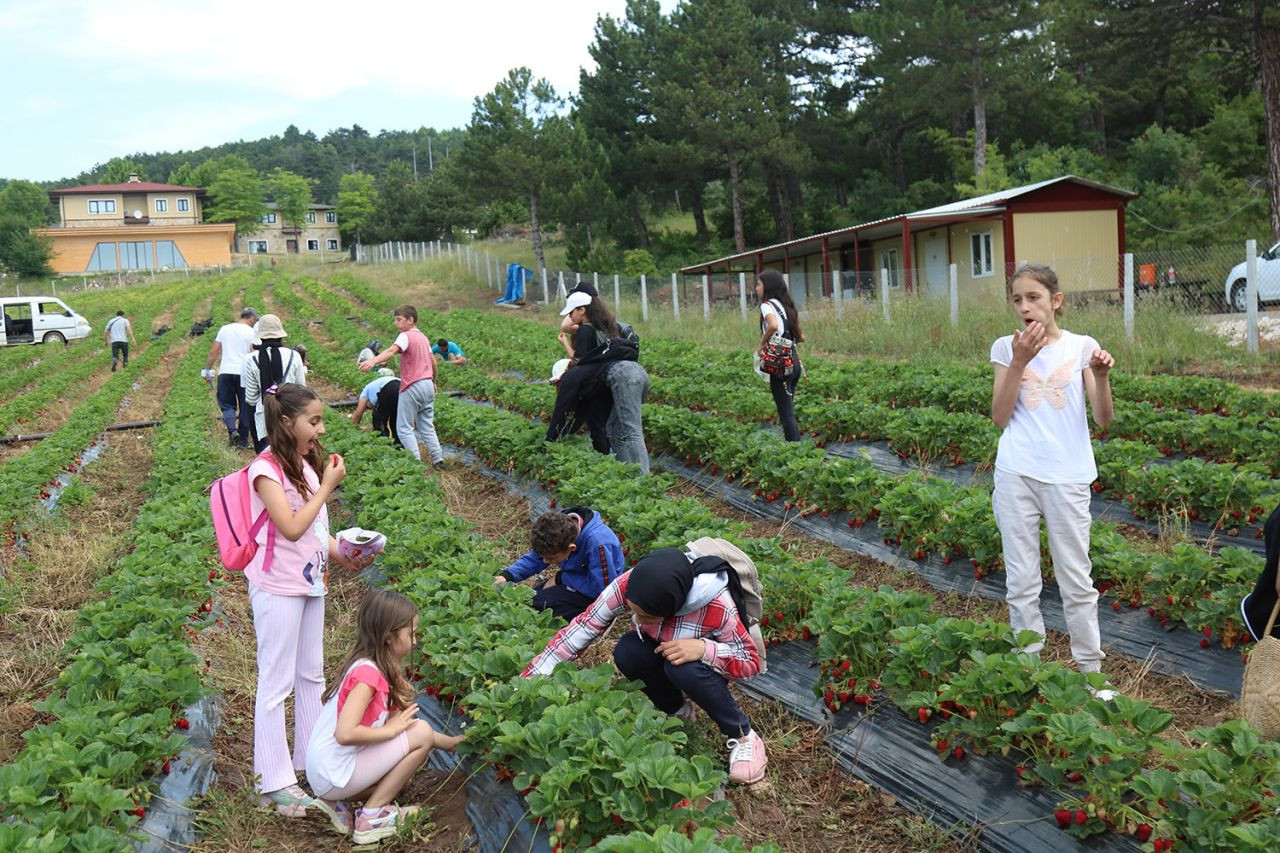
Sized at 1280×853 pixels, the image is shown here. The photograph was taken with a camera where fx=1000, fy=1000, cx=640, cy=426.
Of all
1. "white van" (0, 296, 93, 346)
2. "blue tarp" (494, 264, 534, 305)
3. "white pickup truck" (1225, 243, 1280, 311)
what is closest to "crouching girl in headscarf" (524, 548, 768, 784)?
"white pickup truck" (1225, 243, 1280, 311)

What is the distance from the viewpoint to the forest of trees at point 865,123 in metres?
29.7

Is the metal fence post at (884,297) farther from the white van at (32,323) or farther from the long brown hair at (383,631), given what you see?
the white van at (32,323)

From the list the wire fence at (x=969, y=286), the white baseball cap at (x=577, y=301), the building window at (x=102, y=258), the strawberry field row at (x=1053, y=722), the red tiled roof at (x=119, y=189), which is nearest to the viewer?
the strawberry field row at (x=1053, y=722)

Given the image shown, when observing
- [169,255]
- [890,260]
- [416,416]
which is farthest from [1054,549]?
[169,255]

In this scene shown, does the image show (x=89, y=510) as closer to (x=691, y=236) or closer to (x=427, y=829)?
(x=427, y=829)

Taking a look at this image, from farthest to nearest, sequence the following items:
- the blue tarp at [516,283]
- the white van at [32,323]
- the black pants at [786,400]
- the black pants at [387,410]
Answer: the blue tarp at [516,283], the white van at [32,323], the black pants at [387,410], the black pants at [786,400]

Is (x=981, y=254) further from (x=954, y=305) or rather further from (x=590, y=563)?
(x=590, y=563)

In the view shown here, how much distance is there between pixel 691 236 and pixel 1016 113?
14.7 metres

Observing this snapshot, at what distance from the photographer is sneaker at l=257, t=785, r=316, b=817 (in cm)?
385

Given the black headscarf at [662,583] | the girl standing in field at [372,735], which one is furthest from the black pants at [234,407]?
the black headscarf at [662,583]

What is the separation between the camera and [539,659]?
4129 mm

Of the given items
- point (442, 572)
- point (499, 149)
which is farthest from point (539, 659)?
point (499, 149)

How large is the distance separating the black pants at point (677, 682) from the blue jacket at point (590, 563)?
0.94 meters

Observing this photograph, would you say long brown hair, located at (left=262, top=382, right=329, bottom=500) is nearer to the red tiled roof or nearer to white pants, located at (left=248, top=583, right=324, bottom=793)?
white pants, located at (left=248, top=583, right=324, bottom=793)
